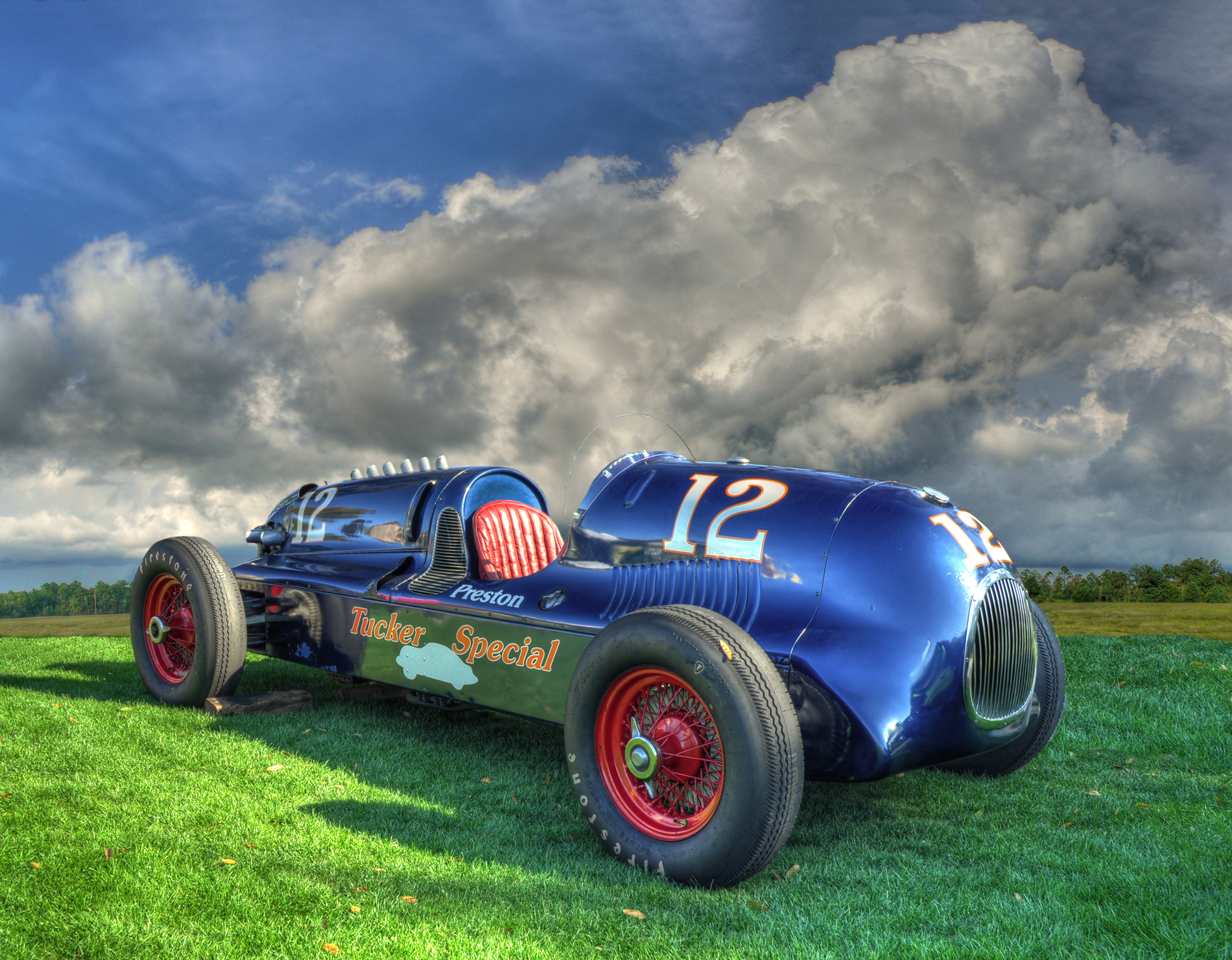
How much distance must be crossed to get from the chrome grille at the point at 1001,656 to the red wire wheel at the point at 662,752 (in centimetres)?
113

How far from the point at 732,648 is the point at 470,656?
182 cm

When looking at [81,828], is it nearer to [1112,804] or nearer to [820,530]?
[820,530]

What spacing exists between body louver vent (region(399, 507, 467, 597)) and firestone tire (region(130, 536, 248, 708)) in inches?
→ 58.8

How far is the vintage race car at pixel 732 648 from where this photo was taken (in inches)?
116

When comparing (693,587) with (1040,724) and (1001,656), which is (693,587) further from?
(1040,724)

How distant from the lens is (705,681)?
2912 mm

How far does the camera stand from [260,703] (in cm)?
564

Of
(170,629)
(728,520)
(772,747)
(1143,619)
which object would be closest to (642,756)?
(772,747)

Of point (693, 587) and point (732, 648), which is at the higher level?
point (693, 587)

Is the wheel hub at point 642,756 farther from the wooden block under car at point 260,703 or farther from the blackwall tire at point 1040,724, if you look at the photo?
the wooden block under car at point 260,703

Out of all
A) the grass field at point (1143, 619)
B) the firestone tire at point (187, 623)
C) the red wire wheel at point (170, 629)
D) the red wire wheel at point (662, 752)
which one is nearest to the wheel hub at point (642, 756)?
the red wire wheel at point (662, 752)

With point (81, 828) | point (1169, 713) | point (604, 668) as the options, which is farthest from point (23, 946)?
point (1169, 713)

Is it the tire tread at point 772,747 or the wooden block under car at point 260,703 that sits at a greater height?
the tire tread at point 772,747

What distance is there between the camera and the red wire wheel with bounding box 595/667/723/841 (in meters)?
3.11
